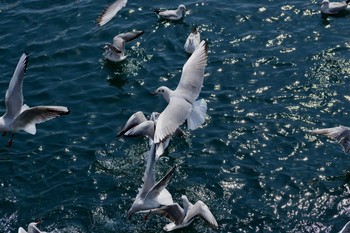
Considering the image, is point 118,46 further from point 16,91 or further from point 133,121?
point 16,91

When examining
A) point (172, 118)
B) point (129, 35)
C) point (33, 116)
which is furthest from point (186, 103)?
point (129, 35)

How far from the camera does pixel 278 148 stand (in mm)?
18344

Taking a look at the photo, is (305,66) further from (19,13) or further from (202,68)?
(19,13)

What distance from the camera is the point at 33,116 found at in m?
17.9

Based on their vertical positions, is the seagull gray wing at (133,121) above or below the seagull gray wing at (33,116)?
below

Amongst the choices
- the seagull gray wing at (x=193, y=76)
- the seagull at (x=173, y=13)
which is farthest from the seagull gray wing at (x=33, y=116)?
the seagull at (x=173, y=13)

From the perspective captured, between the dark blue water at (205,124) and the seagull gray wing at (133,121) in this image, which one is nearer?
the dark blue water at (205,124)

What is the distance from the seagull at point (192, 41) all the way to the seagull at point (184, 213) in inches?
281

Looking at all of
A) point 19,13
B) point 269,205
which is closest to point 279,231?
point 269,205

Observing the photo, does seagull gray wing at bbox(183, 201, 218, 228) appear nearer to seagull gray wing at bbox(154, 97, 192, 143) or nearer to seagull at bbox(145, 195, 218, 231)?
seagull at bbox(145, 195, 218, 231)

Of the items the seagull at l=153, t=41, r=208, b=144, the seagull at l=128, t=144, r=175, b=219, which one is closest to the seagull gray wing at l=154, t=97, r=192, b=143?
the seagull at l=153, t=41, r=208, b=144

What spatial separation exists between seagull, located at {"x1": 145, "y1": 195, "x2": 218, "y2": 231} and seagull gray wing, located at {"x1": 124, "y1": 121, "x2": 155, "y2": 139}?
2.65m

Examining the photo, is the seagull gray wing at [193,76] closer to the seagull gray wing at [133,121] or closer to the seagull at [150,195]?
the seagull gray wing at [133,121]

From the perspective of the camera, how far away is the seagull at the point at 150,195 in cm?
1601
